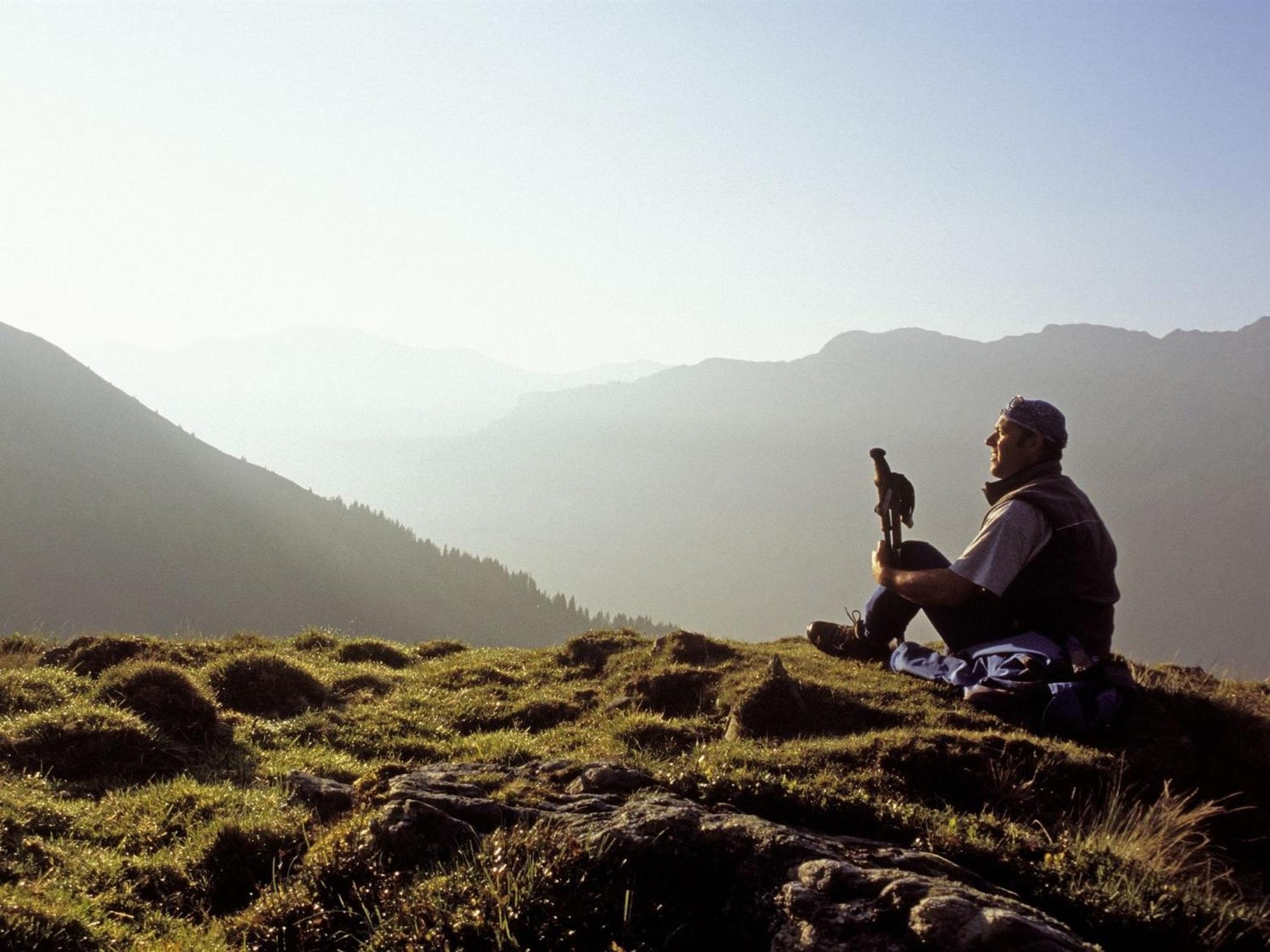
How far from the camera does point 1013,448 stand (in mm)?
9055

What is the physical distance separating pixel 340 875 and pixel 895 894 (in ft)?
9.54

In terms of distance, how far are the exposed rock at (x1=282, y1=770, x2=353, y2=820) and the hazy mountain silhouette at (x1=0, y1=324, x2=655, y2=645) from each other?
154m

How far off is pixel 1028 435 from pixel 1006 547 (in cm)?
136

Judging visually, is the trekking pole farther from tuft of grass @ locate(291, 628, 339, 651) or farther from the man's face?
tuft of grass @ locate(291, 628, 339, 651)

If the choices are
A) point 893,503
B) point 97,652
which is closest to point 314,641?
point 97,652

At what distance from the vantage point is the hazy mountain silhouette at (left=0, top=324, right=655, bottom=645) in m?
156

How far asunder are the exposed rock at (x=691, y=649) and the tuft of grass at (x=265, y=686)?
4.80 metres

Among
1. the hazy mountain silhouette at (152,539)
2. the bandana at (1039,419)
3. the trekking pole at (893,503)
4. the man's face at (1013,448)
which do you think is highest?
the bandana at (1039,419)

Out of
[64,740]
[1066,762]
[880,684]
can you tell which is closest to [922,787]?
[1066,762]

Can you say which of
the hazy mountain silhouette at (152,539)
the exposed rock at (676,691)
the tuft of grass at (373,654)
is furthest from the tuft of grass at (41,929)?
the hazy mountain silhouette at (152,539)

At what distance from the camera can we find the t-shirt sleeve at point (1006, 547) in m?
8.33

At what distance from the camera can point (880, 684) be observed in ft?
33.9

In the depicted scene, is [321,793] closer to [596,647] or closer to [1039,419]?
[1039,419]

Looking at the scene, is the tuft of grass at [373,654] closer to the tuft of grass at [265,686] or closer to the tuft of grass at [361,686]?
the tuft of grass at [361,686]
